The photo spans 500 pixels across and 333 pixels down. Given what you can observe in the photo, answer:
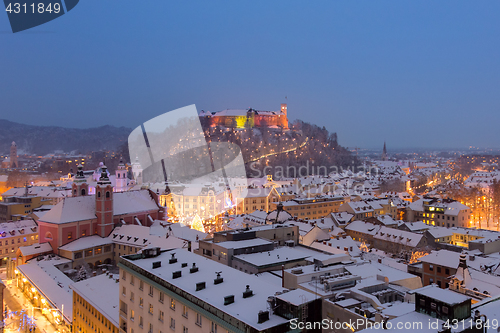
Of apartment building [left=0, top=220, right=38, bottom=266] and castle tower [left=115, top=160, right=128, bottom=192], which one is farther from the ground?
castle tower [left=115, top=160, right=128, bottom=192]

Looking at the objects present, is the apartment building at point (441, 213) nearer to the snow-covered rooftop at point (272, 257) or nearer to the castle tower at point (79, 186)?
the snow-covered rooftop at point (272, 257)

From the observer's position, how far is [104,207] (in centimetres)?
3522

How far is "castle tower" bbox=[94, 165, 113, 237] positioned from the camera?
35062mm

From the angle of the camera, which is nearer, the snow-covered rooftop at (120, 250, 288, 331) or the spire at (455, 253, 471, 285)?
the snow-covered rooftop at (120, 250, 288, 331)

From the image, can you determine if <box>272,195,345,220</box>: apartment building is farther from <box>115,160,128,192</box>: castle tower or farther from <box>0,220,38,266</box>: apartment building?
<box>0,220,38,266</box>: apartment building

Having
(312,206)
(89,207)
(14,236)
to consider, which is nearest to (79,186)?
(89,207)

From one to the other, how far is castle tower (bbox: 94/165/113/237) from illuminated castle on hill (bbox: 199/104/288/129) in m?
67.9

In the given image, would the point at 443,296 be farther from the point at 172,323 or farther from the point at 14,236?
the point at 14,236

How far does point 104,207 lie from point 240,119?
71.4 meters

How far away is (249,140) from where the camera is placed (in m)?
94.8

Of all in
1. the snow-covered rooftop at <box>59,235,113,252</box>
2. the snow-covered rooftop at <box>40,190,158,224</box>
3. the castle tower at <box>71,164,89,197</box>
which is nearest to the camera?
the snow-covered rooftop at <box>59,235,113,252</box>

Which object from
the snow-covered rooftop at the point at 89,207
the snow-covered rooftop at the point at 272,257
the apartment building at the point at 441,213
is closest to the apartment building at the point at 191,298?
the snow-covered rooftop at the point at 272,257

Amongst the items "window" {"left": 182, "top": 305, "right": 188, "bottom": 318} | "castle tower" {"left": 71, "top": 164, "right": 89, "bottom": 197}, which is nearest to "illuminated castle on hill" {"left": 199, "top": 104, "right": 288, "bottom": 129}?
"castle tower" {"left": 71, "top": 164, "right": 89, "bottom": 197}

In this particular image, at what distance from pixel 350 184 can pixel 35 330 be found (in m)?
61.3
